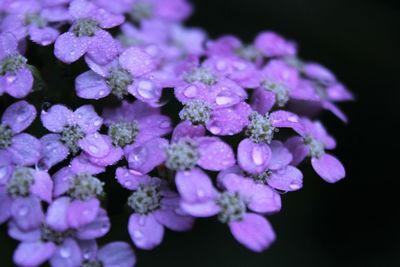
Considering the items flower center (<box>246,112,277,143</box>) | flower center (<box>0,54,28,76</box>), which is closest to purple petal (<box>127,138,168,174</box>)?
flower center (<box>246,112,277,143</box>)

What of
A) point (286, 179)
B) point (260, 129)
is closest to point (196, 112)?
point (260, 129)

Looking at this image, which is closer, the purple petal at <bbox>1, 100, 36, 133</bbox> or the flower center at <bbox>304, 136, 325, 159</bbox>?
the purple petal at <bbox>1, 100, 36, 133</bbox>

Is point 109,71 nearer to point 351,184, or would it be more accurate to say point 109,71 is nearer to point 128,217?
point 128,217

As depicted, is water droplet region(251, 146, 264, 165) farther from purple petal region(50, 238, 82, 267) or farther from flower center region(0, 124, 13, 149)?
flower center region(0, 124, 13, 149)

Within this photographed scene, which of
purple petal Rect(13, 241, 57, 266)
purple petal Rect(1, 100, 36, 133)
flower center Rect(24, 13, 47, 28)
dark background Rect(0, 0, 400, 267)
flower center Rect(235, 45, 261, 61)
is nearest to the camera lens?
purple petal Rect(13, 241, 57, 266)

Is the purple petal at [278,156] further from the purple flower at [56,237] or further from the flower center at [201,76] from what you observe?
the purple flower at [56,237]

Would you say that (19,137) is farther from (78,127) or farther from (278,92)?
(278,92)

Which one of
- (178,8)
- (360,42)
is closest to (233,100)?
(178,8)

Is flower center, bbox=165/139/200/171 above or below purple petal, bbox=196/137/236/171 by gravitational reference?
below
